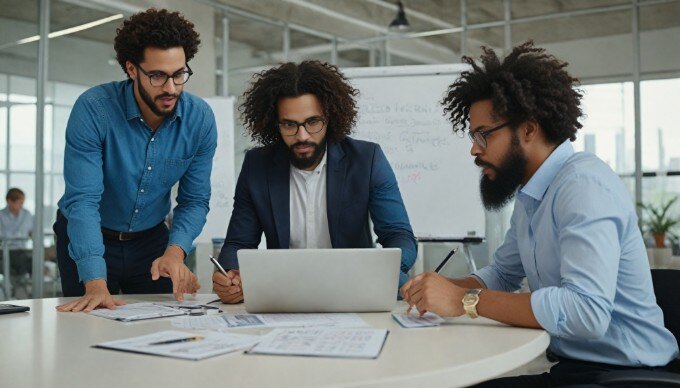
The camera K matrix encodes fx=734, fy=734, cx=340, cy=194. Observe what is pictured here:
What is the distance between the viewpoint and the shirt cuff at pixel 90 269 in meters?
2.17

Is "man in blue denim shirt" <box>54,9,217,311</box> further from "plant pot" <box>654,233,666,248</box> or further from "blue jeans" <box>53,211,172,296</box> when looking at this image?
"plant pot" <box>654,233,666,248</box>

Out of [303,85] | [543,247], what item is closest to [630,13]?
[303,85]

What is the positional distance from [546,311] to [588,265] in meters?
0.13

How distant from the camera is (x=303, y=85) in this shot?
252cm

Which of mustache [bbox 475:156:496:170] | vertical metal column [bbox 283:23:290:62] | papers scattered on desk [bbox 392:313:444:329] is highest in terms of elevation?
vertical metal column [bbox 283:23:290:62]

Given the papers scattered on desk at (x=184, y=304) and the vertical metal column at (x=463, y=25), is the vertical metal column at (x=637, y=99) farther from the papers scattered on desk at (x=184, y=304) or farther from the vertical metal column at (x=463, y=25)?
the papers scattered on desk at (x=184, y=304)

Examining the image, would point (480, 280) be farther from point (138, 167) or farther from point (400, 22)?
point (400, 22)

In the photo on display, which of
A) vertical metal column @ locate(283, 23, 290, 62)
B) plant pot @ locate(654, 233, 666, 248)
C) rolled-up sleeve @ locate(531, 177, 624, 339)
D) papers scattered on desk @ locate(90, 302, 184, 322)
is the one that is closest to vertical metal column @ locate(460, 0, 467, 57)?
vertical metal column @ locate(283, 23, 290, 62)

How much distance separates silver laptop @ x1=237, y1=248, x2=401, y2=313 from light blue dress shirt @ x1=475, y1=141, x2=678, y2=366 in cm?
37

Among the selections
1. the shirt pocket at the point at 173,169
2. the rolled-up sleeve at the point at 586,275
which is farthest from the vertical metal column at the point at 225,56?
the rolled-up sleeve at the point at 586,275

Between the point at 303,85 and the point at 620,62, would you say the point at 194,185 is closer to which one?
the point at 303,85

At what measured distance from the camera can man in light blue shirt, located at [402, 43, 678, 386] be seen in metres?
1.57

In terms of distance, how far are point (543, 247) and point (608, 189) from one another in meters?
0.22

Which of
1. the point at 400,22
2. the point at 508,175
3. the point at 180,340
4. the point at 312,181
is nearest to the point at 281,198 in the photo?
the point at 312,181
